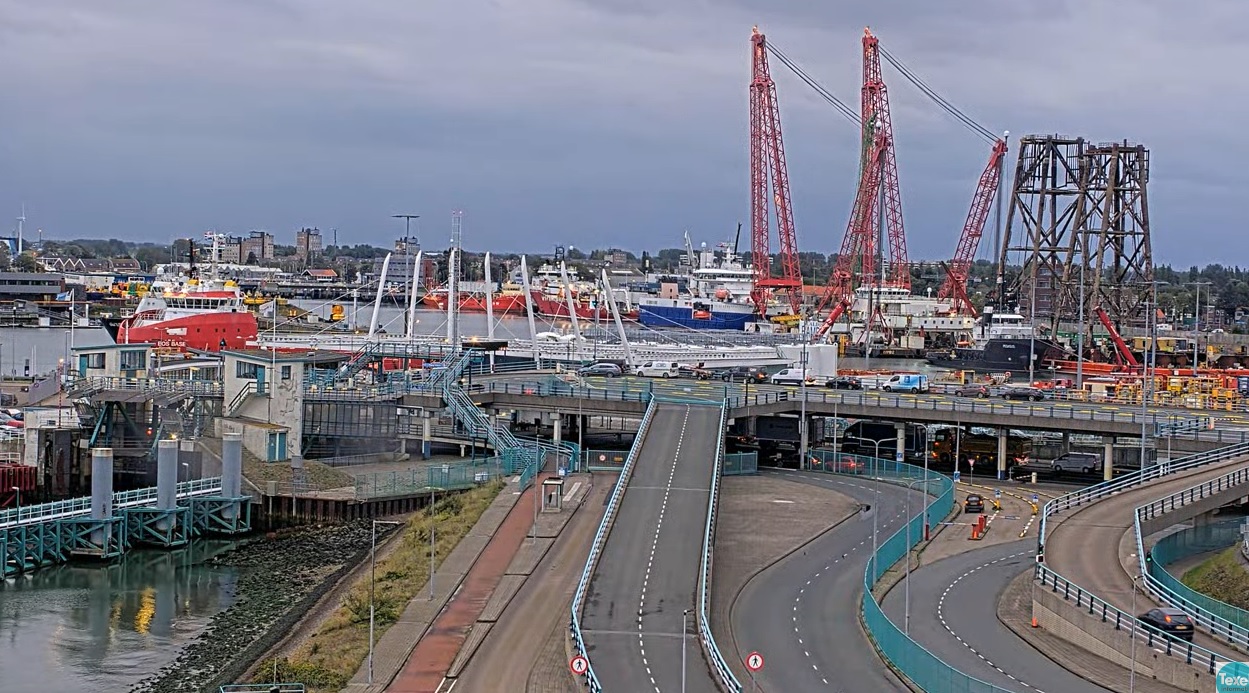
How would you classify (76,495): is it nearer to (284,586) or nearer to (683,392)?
(284,586)

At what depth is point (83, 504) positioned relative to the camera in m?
56.4

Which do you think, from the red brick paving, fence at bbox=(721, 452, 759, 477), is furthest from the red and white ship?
the red brick paving

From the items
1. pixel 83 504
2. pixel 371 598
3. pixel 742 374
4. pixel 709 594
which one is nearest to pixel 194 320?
pixel 742 374

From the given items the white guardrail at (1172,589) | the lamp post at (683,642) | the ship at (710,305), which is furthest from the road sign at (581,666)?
the ship at (710,305)

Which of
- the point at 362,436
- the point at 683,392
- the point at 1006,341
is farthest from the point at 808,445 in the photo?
the point at 1006,341

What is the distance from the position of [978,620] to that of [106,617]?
26.5m

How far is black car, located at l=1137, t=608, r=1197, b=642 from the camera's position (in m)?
36.2

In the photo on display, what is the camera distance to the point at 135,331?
110 metres

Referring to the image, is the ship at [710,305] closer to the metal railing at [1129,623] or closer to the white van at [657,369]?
the white van at [657,369]

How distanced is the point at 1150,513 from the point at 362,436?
126 feet

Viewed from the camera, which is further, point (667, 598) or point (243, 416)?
point (243, 416)

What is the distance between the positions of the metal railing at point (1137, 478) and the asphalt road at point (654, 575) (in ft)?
40.1

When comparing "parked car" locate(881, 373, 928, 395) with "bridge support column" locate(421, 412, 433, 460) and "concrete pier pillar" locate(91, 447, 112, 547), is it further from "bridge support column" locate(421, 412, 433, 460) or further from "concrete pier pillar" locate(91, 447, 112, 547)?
"concrete pier pillar" locate(91, 447, 112, 547)

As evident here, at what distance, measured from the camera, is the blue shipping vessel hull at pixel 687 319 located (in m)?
177
